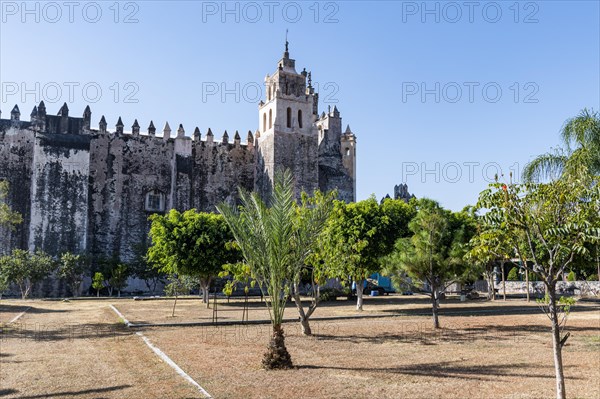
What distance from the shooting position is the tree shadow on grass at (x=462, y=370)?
963 centimetres

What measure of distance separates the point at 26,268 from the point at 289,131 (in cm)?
2145

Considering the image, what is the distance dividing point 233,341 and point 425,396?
23.6 ft

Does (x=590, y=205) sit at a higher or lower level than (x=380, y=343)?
higher

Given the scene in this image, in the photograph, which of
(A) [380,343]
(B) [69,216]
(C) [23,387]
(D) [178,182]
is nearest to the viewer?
(C) [23,387]

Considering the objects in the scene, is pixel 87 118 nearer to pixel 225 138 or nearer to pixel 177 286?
pixel 225 138

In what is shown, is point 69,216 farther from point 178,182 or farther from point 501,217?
point 501,217

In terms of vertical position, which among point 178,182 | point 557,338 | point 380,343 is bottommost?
point 380,343

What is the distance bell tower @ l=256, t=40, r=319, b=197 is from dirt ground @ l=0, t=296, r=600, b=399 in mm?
26407

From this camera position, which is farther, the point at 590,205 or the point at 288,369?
the point at 288,369

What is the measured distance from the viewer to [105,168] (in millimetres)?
44000

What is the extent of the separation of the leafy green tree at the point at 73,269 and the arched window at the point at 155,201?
7405mm

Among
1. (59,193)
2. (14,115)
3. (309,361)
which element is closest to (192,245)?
(59,193)

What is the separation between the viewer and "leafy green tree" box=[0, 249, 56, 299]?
34.3 metres

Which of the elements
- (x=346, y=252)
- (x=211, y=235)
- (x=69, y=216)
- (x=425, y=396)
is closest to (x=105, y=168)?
(x=69, y=216)
